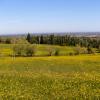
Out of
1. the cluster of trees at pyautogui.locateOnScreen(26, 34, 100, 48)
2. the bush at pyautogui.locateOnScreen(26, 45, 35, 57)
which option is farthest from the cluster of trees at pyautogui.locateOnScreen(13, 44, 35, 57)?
the cluster of trees at pyautogui.locateOnScreen(26, 34, 100, 48)

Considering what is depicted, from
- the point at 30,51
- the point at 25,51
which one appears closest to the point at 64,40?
the point at 30,51

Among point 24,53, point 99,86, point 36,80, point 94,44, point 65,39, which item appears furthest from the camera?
point 65,39

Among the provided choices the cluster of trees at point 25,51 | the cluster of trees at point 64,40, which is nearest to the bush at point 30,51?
the cluster of trees at point 25,51

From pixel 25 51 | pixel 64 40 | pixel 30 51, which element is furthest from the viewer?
pixel 64 40

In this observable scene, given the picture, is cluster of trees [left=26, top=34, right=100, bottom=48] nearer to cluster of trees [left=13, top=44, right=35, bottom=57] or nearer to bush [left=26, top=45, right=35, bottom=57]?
bush [left=26, top=45, right=35, bottom=57]

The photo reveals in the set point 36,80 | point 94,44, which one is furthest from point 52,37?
point 36,80

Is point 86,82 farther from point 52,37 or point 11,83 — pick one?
point 52,37

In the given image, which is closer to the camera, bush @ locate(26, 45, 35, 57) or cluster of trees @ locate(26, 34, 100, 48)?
bush @ locate(26, 45, 35, 57)

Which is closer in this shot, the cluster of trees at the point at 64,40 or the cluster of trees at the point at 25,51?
the cluster of trees at the point at 25,51

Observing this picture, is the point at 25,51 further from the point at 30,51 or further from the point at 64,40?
the point at 64,40

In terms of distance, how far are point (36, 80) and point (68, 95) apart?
6.70 metres

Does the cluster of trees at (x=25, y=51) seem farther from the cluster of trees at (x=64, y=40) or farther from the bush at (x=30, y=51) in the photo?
the cluster of trees at (x=64, y=40)

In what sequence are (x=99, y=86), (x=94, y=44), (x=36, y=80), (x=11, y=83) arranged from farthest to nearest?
(x=94, y=44), (x=36, y=80), (x=11, y=83), (x=99, y=86)

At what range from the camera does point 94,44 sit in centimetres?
11919
